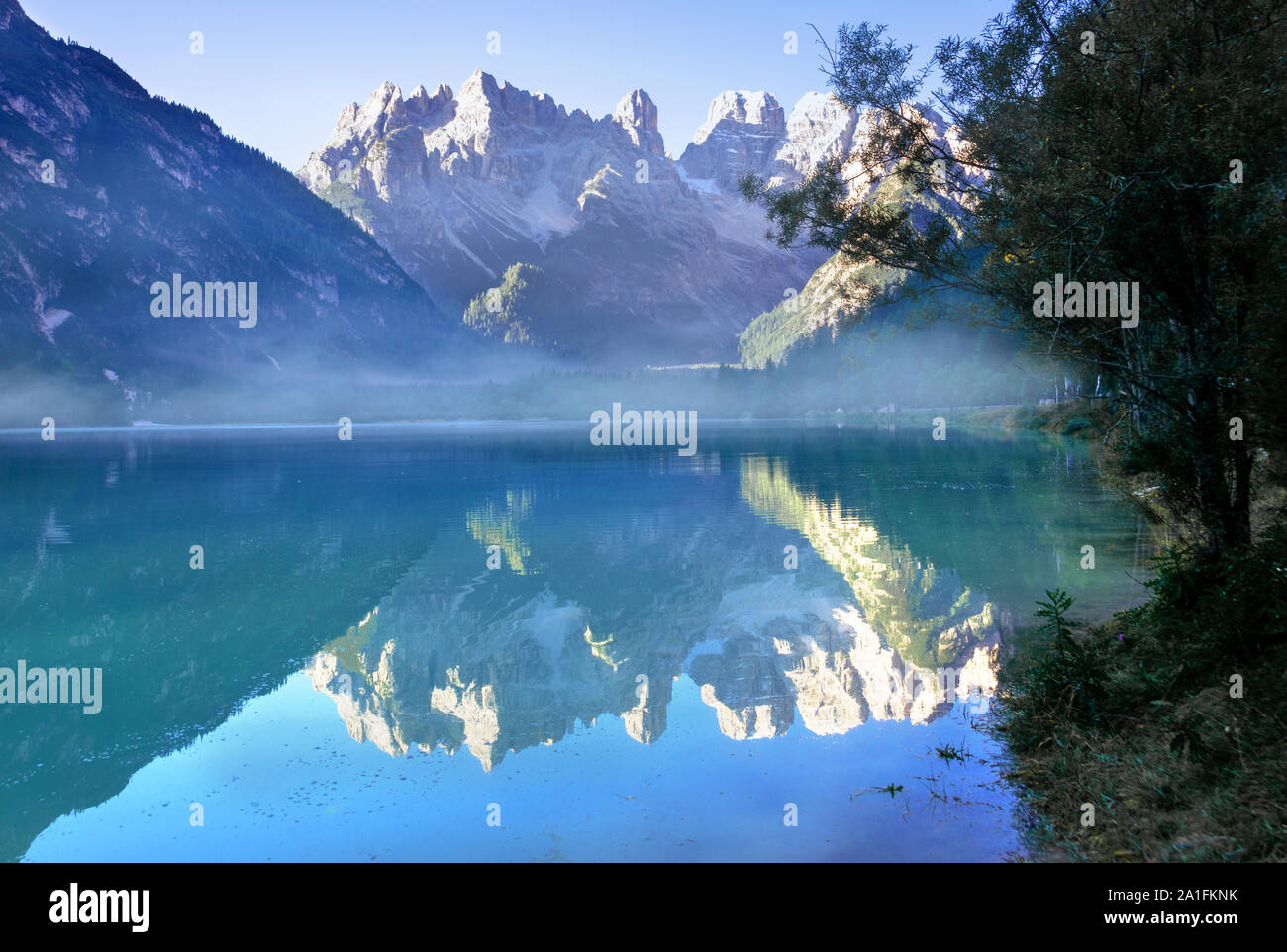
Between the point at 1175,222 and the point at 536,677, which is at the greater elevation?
the point at 1175,222

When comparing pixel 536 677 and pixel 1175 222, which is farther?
pixel 536 677

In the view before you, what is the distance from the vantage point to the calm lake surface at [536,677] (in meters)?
11.6

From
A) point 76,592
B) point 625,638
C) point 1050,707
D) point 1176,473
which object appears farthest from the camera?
point 76,592

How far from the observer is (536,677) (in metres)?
19.0

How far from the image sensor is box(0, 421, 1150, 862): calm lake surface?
456 inches

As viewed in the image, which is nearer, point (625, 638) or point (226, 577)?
point (625, 638)

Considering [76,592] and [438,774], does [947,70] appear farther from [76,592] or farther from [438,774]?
[76,592]

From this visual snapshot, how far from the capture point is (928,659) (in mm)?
18750

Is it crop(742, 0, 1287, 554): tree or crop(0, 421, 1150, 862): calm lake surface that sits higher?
crop(742, 0, 1287, 554): tree

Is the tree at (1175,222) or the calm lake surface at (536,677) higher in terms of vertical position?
the tree at (1175,222)
